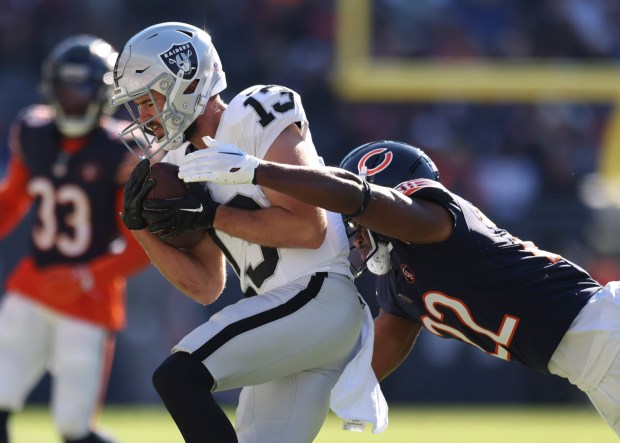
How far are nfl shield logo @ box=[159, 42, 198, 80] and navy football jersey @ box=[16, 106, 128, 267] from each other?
1.96 meters

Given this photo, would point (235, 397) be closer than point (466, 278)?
No

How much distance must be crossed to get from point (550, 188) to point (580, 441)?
3.98 m

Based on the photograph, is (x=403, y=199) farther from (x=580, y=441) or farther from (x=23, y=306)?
(x=580, y=441)

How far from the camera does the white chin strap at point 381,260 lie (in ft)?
12.2

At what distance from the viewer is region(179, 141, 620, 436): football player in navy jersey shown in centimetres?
348

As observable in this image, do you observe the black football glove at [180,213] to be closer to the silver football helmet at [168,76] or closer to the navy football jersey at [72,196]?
the silver football helmet at [168,76]

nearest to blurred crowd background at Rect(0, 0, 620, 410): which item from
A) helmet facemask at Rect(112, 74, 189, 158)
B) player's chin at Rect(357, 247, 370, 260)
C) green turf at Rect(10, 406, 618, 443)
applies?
green turf at Rect(10, 406, 618, 443)

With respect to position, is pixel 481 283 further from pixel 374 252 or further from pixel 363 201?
pixel 363 201

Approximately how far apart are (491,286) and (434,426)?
386 centimetres

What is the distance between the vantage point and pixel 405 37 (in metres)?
10.9

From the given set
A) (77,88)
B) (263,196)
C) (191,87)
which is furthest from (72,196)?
(263,196)

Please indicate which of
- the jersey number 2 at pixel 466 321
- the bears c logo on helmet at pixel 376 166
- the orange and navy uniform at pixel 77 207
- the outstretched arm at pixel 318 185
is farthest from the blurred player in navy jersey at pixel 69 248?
the outstretched arm at pixel 318 185

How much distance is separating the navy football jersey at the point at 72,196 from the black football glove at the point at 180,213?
6.76 ft

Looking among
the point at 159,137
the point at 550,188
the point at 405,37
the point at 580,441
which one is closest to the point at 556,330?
the point at 159,137
